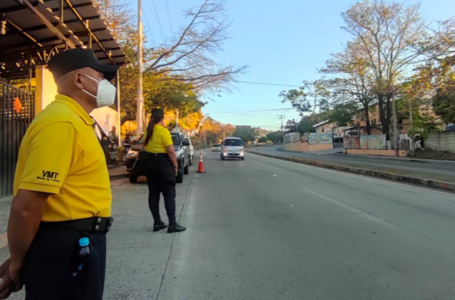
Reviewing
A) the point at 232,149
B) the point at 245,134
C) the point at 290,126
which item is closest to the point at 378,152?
the point at 232,149

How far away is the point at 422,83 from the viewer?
47.3 ft

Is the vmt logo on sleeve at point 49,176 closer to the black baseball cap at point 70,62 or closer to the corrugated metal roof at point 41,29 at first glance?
the black baseball cap at point 70,62

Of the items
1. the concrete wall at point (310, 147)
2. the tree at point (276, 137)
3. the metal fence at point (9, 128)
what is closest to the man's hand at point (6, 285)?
the metal fence at point (9, 128)

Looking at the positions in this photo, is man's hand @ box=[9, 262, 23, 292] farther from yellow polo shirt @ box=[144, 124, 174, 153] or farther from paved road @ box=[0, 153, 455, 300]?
yellow polo shirt @ box=[144, 124, 174, 153]

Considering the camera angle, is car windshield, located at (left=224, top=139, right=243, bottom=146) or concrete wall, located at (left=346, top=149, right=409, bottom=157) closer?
car windshield, located at (left=224, top=139, right=243, bottom=146)

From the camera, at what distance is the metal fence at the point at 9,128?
8.15 metres

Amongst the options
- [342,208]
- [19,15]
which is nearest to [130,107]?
[19,15]

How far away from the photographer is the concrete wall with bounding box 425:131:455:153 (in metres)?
27.0

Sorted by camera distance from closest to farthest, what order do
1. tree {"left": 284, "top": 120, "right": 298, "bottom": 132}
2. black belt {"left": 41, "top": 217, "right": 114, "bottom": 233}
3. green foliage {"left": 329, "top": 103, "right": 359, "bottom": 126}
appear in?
black belt {"left": 41, "top": 217, "right": 114, "bottom": 233}
green foliage {"left": 329, "top": 103, "right": 359, "bottom": 126}
tree {"left": 284, "top": 120, "right": 298, "bottom": 132}

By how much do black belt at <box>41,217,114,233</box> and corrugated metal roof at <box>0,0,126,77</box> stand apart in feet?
25.8

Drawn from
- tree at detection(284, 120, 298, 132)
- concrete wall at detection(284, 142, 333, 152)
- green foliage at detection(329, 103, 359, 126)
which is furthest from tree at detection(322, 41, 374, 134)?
tree at detection(284, 120, 298, 132)

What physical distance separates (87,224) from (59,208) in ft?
0.54

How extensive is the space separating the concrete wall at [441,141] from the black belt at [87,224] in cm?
3102

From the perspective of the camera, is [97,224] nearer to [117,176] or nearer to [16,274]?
[16,274]
